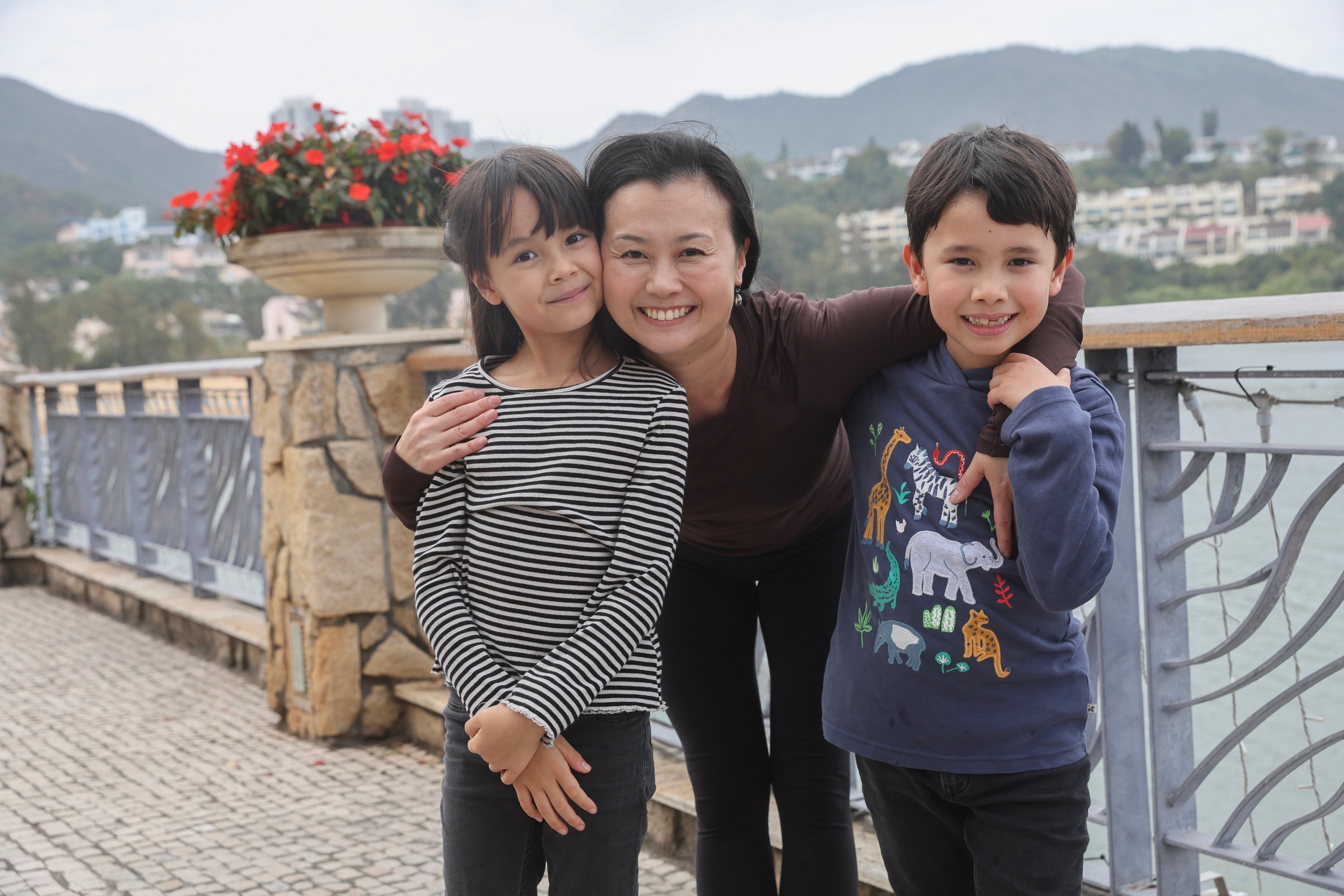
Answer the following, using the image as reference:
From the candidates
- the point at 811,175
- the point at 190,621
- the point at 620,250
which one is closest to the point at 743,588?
the point at 620,250

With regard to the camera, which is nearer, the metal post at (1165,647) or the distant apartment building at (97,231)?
the metal post at (1165,647)

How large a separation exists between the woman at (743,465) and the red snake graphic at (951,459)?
0.11 ft

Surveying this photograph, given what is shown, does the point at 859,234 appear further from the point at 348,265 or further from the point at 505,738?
the point at 505,738

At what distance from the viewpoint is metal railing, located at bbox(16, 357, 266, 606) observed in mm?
4832

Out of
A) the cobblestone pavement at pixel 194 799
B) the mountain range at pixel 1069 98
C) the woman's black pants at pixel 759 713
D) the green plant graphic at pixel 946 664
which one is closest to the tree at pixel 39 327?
the mountain range at pixel 1069 98

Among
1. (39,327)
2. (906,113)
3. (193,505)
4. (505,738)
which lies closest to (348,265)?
(193,505)

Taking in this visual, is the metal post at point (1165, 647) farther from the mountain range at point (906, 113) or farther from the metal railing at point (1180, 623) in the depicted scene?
the mountain range at point (906, 113)

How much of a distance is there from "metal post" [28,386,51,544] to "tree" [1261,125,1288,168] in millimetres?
26849

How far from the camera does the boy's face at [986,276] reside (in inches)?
49.3

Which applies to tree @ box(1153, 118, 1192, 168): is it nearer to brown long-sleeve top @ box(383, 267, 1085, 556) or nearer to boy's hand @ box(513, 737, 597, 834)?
brown long-sleeve top @ box(383, 267, 1085, 556)

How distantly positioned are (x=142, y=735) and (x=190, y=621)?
1.28 m

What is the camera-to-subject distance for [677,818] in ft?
8.73

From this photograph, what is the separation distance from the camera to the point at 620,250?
1.44 metres

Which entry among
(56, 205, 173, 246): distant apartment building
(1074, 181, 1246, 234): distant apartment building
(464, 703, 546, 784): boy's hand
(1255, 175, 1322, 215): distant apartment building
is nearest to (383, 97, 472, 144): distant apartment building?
(464, 703, 546, 784): boy's hand
